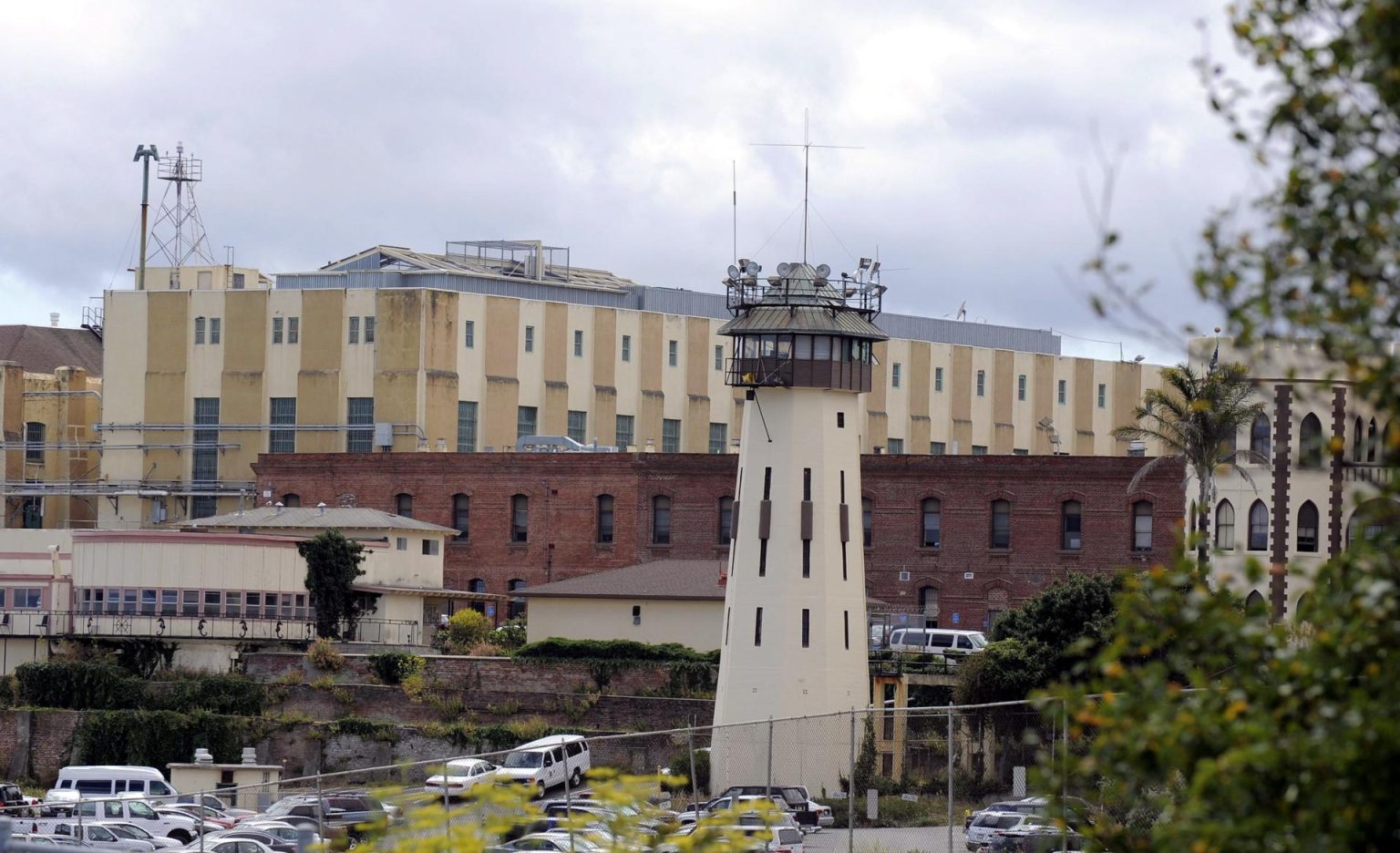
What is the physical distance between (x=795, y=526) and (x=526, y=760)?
8.30m

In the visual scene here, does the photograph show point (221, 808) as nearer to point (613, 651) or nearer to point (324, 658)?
point (324, 658)

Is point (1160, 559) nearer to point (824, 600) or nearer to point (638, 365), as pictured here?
point (824, 600)

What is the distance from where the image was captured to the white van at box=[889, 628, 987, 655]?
201ft

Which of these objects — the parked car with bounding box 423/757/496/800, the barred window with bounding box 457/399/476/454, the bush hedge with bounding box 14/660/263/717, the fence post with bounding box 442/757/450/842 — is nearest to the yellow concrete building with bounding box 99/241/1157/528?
the barred window with bounding box 457/399/476/454

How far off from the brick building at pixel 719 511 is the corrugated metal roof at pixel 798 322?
2140 cm

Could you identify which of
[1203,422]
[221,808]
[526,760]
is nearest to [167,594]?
[526,760]

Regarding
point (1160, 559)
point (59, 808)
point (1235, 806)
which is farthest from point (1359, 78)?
point (1160, 559)

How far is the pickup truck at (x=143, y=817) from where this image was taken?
4225 cm

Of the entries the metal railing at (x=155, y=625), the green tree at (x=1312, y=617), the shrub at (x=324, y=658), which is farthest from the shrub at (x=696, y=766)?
the green tree at (x=1312, y=617)

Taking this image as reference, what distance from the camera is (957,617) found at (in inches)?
2886

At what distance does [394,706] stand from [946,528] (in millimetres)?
22456

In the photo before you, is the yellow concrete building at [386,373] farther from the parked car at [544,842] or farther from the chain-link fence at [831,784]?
the parked car at [544,842]

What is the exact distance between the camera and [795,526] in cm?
4947

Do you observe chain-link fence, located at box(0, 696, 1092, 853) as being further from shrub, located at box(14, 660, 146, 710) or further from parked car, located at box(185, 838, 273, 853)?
shrub, located at box(14, 660, 146, 710)
